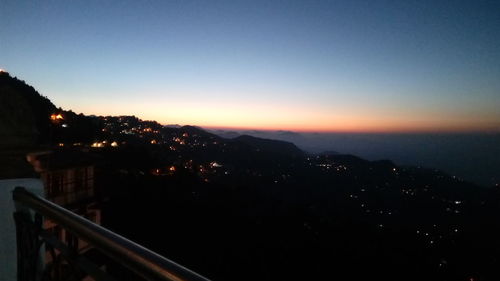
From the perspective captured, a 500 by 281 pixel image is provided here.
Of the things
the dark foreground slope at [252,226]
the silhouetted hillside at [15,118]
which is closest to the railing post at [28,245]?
the silhouetted hillside at [15,118]

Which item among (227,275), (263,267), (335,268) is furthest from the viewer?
(335,268)

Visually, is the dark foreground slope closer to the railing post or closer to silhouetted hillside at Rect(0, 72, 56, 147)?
silhouetted hillside at Rect(0, 72, 56, 147)

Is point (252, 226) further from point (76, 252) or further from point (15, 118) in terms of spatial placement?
point (76, 252)

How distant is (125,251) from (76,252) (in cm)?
68

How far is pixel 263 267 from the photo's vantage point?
1268 inches

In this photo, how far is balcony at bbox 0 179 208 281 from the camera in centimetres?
95

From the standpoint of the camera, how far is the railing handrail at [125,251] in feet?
2.92

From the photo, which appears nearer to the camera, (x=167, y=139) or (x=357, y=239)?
(x=357, y=239)

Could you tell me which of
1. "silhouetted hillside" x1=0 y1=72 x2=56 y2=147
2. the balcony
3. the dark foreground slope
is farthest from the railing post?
the dark foreground slope

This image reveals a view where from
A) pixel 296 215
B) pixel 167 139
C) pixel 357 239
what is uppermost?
pixel 167 139

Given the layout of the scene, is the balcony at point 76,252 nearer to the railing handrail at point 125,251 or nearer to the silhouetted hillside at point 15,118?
the railing handrail at point 125,251

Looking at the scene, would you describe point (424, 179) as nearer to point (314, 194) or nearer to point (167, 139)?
point (314, 194)

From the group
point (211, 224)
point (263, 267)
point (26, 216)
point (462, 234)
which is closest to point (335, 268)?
point (263, 267)

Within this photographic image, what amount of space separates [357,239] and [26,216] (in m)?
52.7
